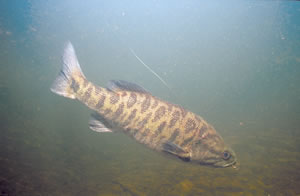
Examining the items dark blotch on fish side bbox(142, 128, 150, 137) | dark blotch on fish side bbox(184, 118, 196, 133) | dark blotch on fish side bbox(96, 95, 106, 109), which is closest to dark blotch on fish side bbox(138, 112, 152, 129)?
dark blotch on fish side bbox(142, 128, 150, 137)

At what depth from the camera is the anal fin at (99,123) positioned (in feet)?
12.3

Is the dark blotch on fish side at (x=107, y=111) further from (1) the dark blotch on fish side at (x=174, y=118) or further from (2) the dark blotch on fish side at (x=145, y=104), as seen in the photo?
(1) the dark blotch on fish side at (x=174, y=118)

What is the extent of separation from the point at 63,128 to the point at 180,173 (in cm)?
949

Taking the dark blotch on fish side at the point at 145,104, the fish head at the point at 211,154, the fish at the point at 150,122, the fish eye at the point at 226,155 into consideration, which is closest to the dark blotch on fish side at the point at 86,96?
the fish at the point at 150,122

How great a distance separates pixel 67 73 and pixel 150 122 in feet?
7.66

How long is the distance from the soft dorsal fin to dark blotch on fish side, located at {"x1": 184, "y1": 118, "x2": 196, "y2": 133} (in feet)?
3.84

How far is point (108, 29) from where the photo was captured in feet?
162

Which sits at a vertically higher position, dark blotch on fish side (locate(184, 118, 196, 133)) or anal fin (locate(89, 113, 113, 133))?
dark blotch on fish side (locate(184, 118, 196, 133))

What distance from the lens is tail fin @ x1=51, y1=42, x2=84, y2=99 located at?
3.92 m

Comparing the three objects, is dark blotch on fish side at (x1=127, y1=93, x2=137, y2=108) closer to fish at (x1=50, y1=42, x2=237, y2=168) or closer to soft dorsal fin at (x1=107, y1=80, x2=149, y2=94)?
fish at (x1=50, y1=42, x2=237, y2=168)

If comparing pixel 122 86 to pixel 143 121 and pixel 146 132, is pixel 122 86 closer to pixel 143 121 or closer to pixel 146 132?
pixel 143 121

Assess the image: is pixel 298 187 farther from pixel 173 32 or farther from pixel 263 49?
pixel 173 32

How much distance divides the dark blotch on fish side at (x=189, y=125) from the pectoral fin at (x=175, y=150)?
1.57 ft

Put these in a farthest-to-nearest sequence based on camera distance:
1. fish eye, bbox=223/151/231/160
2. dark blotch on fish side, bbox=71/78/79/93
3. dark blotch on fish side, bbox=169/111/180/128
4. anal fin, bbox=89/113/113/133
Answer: dark blotch on fish side, bbox=71/78/79/93
anal fin, bbox=89/113/113/133
dark blotch on fish side, bbox=169/111/180/128
fish eye, bbox=223/151/231/160
